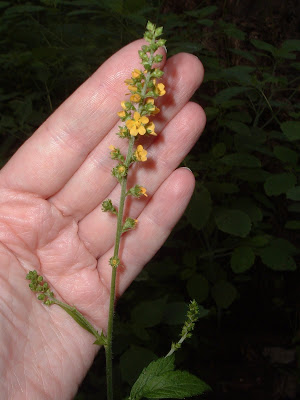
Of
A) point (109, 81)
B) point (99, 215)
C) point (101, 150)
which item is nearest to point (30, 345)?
point (99, 215)

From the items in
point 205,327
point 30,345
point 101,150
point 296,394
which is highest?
point 101,150

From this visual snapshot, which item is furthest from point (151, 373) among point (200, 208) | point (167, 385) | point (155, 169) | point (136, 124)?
point (200, 208)

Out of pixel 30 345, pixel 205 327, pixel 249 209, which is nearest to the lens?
pixel 30 345

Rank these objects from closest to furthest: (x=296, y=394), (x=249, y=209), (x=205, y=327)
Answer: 1. (x=249, y=209)
2. (x=296, y=394)
3. (x=205, y=327)

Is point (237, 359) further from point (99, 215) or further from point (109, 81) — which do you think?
point (109, 81)

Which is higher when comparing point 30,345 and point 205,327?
point 30,345

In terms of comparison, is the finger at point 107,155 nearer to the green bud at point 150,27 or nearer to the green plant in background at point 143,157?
the green plant in background at point 143,157

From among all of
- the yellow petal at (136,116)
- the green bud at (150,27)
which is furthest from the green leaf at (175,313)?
the green bud at (150,27)

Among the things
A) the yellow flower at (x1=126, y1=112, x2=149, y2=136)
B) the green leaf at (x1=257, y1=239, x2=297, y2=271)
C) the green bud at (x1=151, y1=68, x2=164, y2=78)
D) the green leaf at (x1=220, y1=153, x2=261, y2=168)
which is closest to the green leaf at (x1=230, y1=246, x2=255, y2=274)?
the green leaf at (x1=257, y1=239, x2=297, y2=271)
